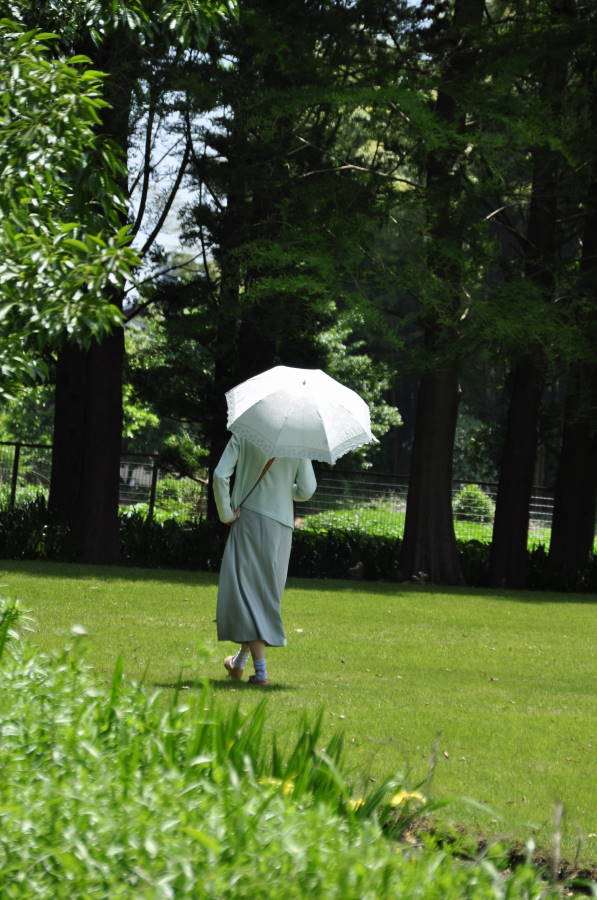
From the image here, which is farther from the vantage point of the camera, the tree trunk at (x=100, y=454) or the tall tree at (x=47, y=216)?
the tree trunk at (x=100, y=454)

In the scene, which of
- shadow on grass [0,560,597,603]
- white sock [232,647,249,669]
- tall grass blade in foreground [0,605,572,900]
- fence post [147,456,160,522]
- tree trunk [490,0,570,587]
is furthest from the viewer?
fence post [147,456,160,522]

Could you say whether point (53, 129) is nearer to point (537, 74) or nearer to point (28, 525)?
point (28, 525)

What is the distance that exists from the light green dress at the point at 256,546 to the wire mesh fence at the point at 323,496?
50.5 feet

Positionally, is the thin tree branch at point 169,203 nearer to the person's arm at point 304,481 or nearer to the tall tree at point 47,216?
the person's arm at point 304,481

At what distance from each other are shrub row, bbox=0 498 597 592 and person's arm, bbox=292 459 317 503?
12.5m

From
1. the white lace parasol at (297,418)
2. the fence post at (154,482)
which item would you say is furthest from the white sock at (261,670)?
the fence post at (154,482)

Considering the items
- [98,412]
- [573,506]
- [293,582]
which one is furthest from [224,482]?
[573,506]

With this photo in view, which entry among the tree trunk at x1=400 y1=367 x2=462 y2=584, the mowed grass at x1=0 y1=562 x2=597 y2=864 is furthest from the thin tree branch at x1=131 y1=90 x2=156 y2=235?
the mowed grass at x1=0 y1=562 x2=597 y2=864

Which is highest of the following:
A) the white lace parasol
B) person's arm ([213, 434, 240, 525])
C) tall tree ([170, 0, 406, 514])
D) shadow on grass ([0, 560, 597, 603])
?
tall tree ([170, 0, 406, 514])

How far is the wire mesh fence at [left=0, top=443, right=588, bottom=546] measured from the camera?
25547mm

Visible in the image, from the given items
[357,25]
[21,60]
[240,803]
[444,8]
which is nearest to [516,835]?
[240,803]

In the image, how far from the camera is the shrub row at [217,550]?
2183cm

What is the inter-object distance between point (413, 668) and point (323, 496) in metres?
14.7

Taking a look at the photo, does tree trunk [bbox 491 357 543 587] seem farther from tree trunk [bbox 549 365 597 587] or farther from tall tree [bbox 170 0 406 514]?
tall tree [bbox 170 0 406 514]
